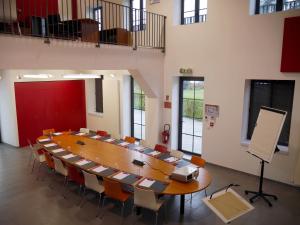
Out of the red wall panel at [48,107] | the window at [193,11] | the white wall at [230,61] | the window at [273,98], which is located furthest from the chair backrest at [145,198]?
the red wall panel at [48,107]

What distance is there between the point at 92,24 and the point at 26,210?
4.30m

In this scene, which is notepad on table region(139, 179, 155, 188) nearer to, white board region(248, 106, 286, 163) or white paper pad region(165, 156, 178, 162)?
white paper pad region(165, 156, 178, 162)

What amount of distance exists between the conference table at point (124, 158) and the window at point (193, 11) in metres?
4.12

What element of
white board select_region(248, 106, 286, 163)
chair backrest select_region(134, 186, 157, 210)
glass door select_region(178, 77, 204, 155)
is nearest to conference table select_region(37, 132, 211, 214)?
chair backrest select_region(134, 186, 157, 210)

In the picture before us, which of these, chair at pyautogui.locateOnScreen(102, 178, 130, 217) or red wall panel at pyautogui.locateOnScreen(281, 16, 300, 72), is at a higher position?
red wall panel at pyautogui.locateOnScreen(281, 16, 300, 72)

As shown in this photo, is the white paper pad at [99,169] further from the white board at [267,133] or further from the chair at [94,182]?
the white board at [267,133]

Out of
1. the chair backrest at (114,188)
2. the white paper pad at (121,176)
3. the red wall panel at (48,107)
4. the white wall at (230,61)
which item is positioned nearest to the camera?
the chair backrest at (114,188)

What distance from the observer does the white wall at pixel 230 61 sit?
19.4 feet

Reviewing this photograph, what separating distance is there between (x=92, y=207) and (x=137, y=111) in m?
5.05

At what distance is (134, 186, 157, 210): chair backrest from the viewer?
4178mm

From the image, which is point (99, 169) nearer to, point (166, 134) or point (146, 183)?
point (146, 183)

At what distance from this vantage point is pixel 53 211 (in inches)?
198

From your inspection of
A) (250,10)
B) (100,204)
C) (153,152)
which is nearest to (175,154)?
(153,152)

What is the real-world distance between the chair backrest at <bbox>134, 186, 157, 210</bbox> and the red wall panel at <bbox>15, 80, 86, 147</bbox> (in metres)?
6.27
